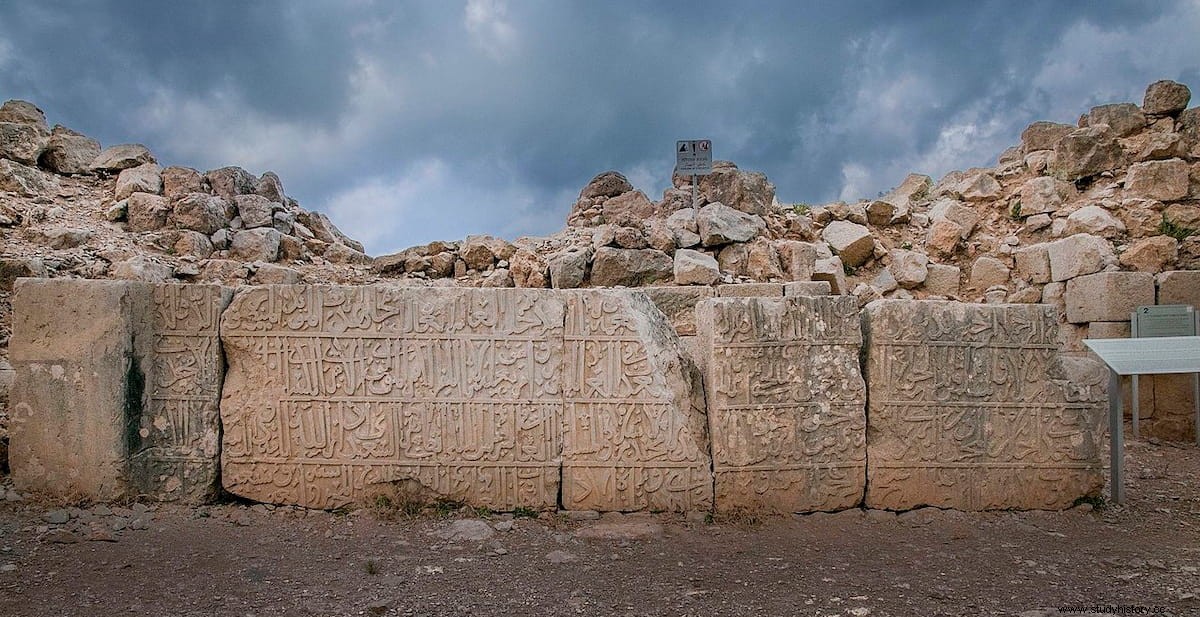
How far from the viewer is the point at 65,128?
372 inches

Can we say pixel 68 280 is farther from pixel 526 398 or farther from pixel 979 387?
pixel 979 387

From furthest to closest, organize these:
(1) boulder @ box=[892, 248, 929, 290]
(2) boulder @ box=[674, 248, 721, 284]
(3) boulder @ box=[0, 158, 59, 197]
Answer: (1) boulder @ box=[892, 248, 929, 290]
(3) boulder @ box=[0, 158, 59, 197]
(2) boulder @ box=[674, 248, 721, 284]

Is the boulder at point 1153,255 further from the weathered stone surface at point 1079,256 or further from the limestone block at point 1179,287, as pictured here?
the limestone block at point 1179,287

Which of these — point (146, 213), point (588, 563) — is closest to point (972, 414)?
point (588, 563)

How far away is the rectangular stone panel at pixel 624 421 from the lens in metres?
4.13

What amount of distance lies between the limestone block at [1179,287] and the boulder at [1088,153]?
90.1 inches

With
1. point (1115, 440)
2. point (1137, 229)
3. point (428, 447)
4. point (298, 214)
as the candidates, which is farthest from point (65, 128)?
point (1137, 229)

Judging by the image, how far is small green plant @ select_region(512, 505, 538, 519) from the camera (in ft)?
13.5

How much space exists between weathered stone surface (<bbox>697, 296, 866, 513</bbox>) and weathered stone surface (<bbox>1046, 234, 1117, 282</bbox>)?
4673 mm

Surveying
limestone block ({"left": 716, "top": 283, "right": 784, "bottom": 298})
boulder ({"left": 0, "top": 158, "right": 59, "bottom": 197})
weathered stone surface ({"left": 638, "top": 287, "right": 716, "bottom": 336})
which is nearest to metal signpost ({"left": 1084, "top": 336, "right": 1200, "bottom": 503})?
limestone block ({"left": 716, "top": 283, "right": 784, "bottom": 298})

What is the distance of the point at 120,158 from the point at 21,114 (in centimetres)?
145

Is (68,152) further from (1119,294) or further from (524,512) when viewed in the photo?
(1119,294)

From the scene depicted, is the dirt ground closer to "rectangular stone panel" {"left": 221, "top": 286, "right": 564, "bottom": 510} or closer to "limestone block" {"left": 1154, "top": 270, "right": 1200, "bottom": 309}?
"rectangular stone panel" {"left": 221, "top": 286, "right": 564, "bottom": 510}

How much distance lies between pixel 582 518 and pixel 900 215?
7.07 m
